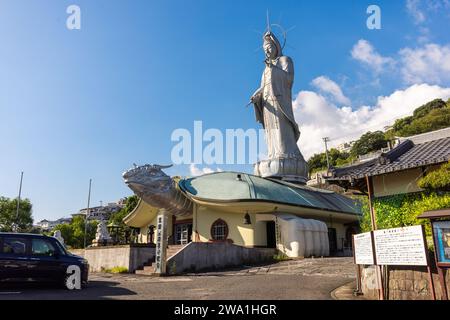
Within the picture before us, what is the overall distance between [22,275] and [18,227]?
3761cm

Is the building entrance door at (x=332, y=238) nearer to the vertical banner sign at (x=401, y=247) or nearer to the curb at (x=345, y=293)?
the curb at (x=345, y=293)

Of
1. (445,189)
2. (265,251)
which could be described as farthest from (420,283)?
(265,251)

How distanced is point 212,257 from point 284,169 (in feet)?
37.9

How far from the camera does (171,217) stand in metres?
23.7

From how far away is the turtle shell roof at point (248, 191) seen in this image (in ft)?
65.6

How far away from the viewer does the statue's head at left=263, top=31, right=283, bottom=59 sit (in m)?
29.6

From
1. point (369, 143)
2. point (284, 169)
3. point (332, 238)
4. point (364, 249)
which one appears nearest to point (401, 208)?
point (364, 249)

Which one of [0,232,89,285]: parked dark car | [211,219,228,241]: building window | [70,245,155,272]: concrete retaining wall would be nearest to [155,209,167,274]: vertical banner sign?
[70,245,155,272]: concrete retaining wall

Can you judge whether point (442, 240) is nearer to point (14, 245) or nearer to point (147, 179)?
point (14, 245)

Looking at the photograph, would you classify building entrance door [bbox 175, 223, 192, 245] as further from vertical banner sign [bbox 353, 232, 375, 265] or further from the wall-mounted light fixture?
vertical banner sign [bbox 353, 232, 375, 265]

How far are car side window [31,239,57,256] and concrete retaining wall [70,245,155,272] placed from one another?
7.23m

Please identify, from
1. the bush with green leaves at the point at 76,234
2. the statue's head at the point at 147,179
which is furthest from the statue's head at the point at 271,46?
the bush with green leaves at the point at 76,234

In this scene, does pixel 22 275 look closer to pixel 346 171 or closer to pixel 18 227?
pixel 346 171
